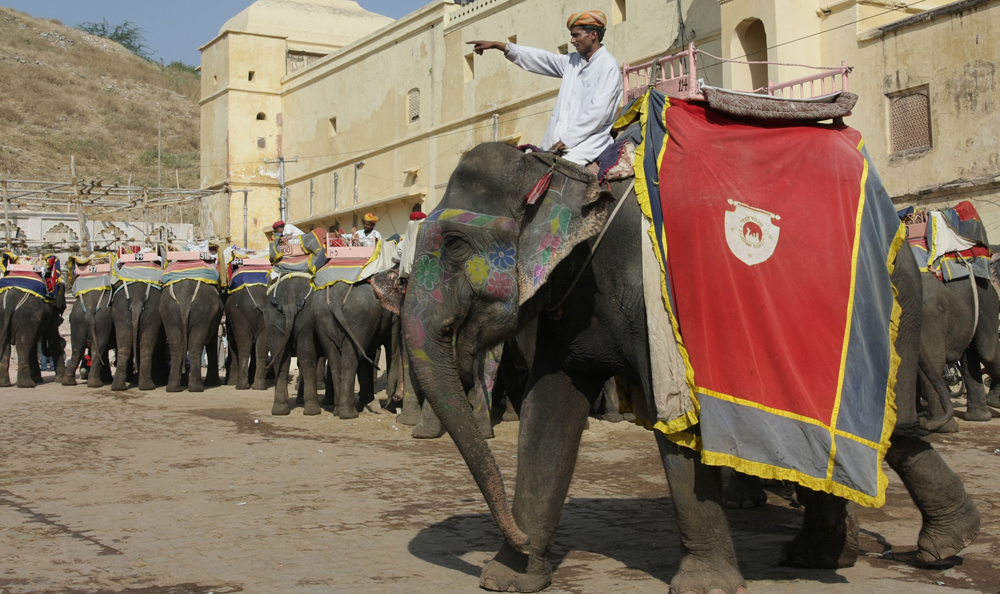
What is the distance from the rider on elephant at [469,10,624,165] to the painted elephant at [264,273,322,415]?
310 inches

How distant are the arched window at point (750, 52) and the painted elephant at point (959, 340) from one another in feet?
40.3

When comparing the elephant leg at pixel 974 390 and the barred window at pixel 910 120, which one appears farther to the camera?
the barred window at pixel 910 120

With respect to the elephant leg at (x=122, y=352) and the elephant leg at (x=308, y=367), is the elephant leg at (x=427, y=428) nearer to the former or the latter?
the elephant leg at (x=308, y=367)

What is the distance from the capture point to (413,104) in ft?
120

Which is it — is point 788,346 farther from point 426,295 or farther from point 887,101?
point 887,101

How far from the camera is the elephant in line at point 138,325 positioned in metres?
16.3

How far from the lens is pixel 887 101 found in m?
20.7

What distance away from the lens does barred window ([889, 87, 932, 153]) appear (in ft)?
65.5

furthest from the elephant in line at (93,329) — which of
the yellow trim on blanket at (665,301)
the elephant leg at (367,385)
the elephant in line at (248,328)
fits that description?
the yellow trim on blanket at (665,301)

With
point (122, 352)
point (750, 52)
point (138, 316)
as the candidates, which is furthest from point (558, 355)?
point (750, 52)

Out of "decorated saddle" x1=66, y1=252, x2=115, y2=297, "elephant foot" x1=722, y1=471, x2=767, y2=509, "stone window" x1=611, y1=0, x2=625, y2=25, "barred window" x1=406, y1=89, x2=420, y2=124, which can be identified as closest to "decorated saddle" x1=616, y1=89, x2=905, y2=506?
"elephant foot" x1=722, y1=471, x2=767, y2=509

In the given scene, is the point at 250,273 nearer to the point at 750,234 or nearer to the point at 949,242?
the point at 949,242

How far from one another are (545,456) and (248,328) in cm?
1206

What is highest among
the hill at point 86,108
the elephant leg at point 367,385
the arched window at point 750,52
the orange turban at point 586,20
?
the hill at point 86,108
